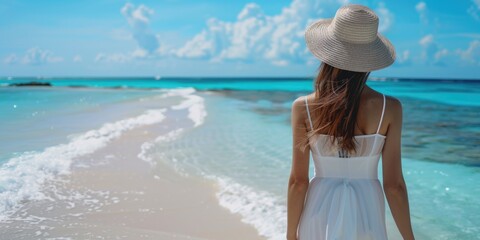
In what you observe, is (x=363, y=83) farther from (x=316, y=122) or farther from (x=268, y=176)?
(x=268, y=176)

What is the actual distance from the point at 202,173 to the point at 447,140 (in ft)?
21.8

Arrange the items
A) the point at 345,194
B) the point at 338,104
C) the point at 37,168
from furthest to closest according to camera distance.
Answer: the point at 37,168
the point at 345,194
the point at 338,104

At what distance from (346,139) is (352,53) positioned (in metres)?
0.37

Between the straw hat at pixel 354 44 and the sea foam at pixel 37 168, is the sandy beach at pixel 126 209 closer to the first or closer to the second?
the sea foam at pixel 37 168

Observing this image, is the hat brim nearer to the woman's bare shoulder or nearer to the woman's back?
the woman's bare shoulder

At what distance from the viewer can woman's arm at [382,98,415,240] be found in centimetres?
196

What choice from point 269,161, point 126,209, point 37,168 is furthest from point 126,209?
point 269,161

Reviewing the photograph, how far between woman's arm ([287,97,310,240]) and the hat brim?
0.75 ft

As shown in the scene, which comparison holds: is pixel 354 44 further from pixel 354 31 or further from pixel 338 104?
pixel 338 104

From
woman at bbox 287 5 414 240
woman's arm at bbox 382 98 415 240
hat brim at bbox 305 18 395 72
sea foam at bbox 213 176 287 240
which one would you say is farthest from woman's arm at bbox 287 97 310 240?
sea foam at bbox 213 176 287 240

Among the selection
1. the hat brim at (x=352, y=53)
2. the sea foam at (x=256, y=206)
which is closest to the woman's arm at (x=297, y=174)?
the hat brim at (x=352, y=53)

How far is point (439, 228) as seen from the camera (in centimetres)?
471

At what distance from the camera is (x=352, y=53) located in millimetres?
1914

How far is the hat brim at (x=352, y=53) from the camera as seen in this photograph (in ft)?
6.24
